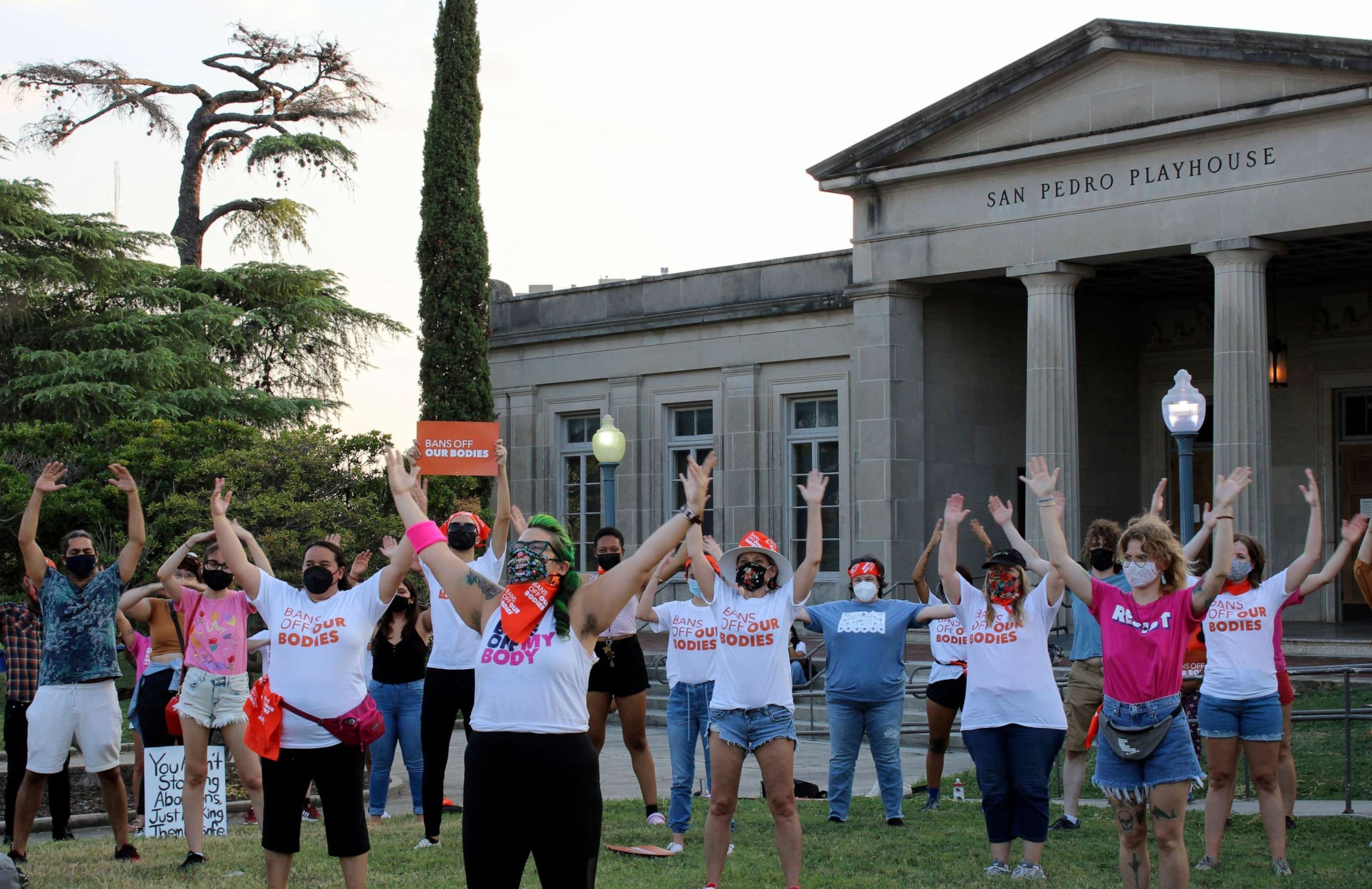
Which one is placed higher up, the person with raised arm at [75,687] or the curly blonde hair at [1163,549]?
the curly blonde hair at [1163,549]

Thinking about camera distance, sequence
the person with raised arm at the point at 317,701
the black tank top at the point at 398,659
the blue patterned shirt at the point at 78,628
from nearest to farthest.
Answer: the person with raised arm at the point at 317,701, the blue patterned shirt at the point at 78,628, the black tank top at the point at 398,659

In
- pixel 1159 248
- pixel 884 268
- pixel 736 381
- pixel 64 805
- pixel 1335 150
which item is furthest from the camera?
pixel 736 381

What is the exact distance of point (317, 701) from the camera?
6.91 m

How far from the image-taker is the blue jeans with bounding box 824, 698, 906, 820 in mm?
10062

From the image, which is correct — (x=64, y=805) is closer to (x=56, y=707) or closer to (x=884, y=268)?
(x=56, y=707)

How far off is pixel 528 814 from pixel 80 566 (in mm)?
4697

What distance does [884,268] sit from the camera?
23156 millimetres

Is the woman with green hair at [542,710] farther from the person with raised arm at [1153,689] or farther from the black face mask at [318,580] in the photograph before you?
the person with raised arm at [1153,689]

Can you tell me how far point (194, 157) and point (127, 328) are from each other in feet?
27.3

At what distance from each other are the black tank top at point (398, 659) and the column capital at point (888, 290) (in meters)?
14.1

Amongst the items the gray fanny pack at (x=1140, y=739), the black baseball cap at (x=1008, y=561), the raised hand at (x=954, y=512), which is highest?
the raised hand at (x=954, y=512)

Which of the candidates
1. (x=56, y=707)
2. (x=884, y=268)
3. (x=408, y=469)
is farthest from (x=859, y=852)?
(x=884, y=268)

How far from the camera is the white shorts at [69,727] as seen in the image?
867cm

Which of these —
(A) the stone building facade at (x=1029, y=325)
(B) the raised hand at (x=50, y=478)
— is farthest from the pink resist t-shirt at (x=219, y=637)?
(A) the stone building facade at (x=1029, y=325)
